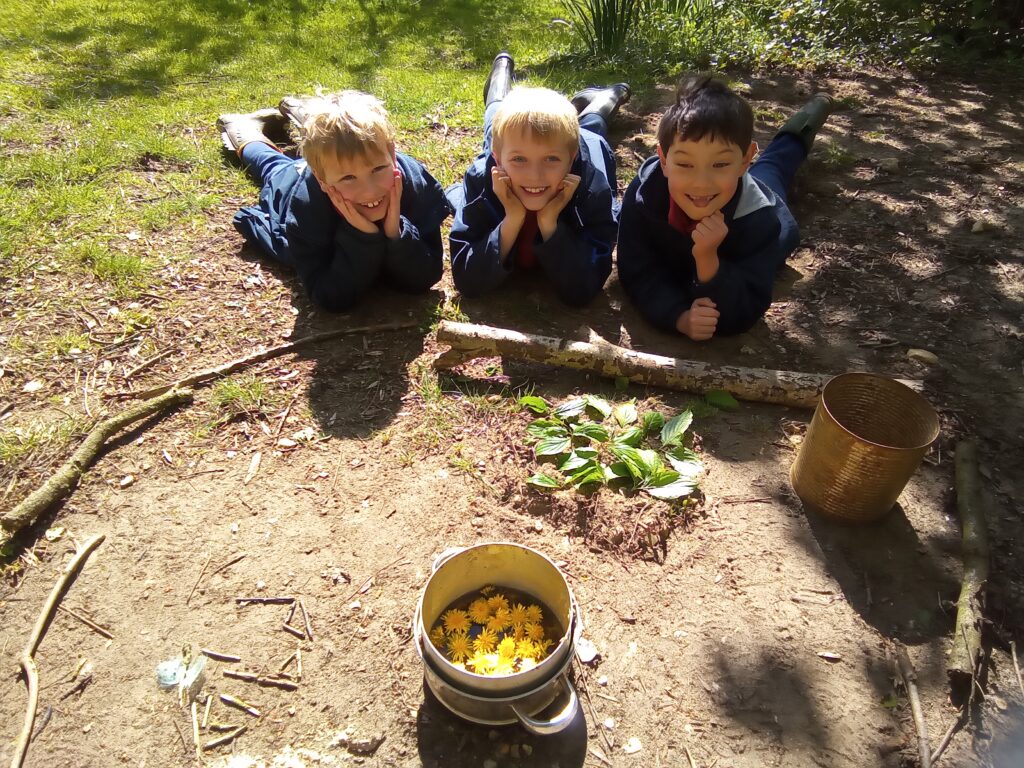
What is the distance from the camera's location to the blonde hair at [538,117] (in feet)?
10.4

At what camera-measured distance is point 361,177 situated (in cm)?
321

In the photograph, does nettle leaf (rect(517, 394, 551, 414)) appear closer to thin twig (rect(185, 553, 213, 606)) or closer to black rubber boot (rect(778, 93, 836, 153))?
thin twig (rect(185, 553, 213, 606))

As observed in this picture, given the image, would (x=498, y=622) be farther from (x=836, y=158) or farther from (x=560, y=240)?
(x=836, y=158)

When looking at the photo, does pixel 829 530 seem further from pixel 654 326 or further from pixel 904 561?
pixel 654 326

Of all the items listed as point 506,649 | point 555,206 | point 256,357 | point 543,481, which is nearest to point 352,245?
point 256,357

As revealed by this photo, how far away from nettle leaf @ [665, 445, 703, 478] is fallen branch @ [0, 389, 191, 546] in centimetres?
231

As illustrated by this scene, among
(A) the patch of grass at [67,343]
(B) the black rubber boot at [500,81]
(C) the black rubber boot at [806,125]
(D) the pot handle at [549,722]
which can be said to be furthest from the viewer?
(B) the black rubber boot at [500,81]

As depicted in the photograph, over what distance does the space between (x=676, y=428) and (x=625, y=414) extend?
246 mm

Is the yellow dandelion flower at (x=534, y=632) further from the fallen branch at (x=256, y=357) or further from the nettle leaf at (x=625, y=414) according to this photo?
the fallen branch at (x=256, y=357)

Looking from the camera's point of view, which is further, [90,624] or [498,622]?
[90,624]

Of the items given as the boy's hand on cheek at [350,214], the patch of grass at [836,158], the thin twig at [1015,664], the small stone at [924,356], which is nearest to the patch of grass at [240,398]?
the boy's hand on cheek at [350,214]

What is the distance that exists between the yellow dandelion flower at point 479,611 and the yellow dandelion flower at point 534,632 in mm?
140

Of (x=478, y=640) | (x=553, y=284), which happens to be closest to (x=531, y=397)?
(x=553, y=284)

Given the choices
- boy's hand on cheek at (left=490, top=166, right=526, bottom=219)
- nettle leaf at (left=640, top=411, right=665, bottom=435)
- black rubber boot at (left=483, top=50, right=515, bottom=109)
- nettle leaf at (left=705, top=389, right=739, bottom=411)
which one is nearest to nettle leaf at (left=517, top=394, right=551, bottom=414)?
nettle leaf at (left=640, top=411, right=665, bottom=435)
